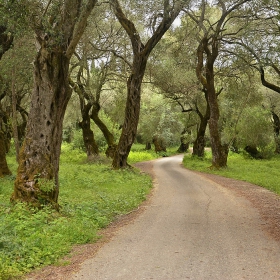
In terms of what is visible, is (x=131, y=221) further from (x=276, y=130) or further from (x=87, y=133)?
(x=276, y=130)

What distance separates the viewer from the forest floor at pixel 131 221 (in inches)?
225

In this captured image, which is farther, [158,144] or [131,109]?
[158,144]

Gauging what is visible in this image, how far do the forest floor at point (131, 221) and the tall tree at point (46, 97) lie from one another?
2198 millimetres

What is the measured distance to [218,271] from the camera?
5520 mm

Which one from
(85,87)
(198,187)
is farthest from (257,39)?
(85,87)

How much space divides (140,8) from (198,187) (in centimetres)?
1046

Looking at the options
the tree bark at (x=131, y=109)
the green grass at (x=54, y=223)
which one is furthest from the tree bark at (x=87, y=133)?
the green grass at (x=54, y=223)

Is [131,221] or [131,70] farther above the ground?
[131,70]

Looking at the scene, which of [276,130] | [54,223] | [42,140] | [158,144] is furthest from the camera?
[158,144]

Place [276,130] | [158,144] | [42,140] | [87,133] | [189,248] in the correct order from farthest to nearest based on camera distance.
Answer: [158,144]
[276,130]
[87,133]
[42,140]
[189,248]

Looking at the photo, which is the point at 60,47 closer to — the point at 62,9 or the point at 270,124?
the point at 62,9

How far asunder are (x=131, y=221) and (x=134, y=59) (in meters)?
13.6

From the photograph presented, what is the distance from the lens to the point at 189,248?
6.84 m

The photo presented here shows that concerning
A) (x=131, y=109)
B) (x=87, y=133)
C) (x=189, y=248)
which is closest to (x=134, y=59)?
(x=131, y=109)
